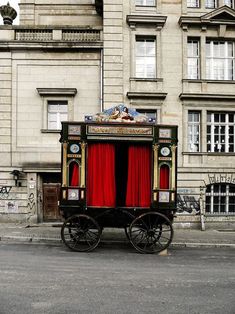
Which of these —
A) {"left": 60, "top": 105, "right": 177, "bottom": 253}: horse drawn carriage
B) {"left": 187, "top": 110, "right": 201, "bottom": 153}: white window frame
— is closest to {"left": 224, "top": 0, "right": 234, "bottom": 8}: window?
{"left": 187, "top": 110, "right": 201, "bottom": 153}: white window frame

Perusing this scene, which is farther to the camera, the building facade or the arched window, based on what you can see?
the building facade

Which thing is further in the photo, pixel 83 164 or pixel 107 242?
pixel 107 242

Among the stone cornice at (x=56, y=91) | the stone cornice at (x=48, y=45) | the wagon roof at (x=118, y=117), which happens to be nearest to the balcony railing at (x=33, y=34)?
the stone cornice at (x=48, y=45)

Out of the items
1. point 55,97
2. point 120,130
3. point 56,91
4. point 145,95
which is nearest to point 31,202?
point 55,97

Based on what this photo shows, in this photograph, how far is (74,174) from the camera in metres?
10.8

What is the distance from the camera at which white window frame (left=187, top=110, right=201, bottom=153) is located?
57.7ft

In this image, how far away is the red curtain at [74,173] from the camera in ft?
35.4

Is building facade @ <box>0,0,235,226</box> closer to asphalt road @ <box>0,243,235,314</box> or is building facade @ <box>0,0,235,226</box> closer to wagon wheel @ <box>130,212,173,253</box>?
wagon wheel @ <box>130,212,173,253</box>

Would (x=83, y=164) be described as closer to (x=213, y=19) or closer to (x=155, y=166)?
(x=155, y=166)

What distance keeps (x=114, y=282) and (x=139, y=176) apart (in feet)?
13.9

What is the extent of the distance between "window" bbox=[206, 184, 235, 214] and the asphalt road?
6584 millimetres

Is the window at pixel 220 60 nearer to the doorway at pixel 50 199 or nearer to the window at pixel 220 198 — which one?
the window at pixel 220 198

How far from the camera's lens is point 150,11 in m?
17.6

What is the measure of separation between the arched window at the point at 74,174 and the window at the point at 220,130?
28.6 ft
